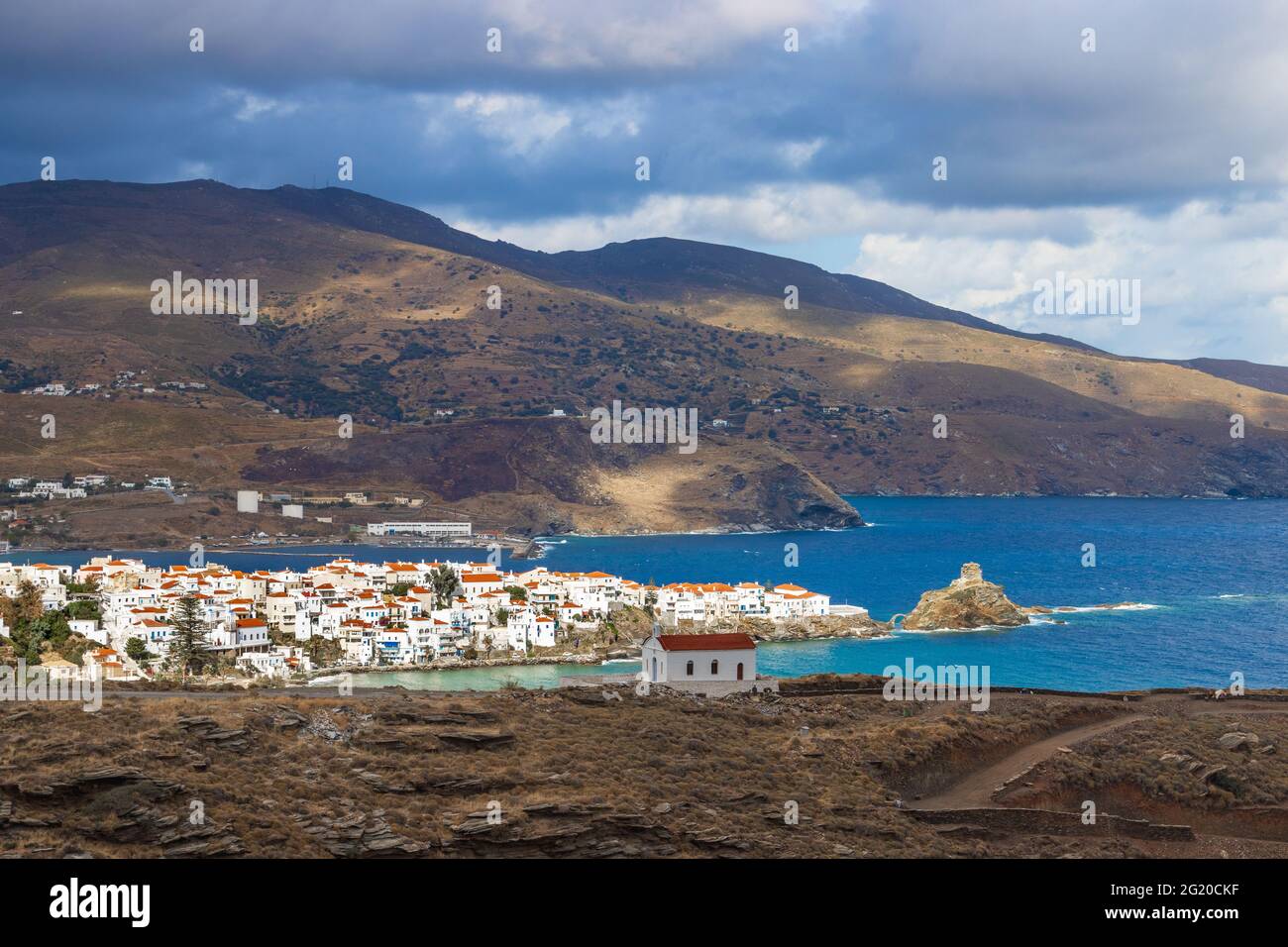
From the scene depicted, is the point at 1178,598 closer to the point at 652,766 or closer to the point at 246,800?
the point at 652,766

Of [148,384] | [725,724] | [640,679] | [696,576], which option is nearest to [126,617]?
[640,679]

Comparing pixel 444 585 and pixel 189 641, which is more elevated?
pixel 444 585

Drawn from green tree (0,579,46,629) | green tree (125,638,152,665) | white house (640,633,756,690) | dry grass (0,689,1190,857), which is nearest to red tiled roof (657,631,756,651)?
white house (640,633,756,690)

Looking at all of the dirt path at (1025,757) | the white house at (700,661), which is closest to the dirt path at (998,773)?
the dirt path at (1025,757)

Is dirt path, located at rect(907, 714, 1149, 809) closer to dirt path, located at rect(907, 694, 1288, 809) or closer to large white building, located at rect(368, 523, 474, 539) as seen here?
dirt path, located at rect(907, 694, 1288, 809)
